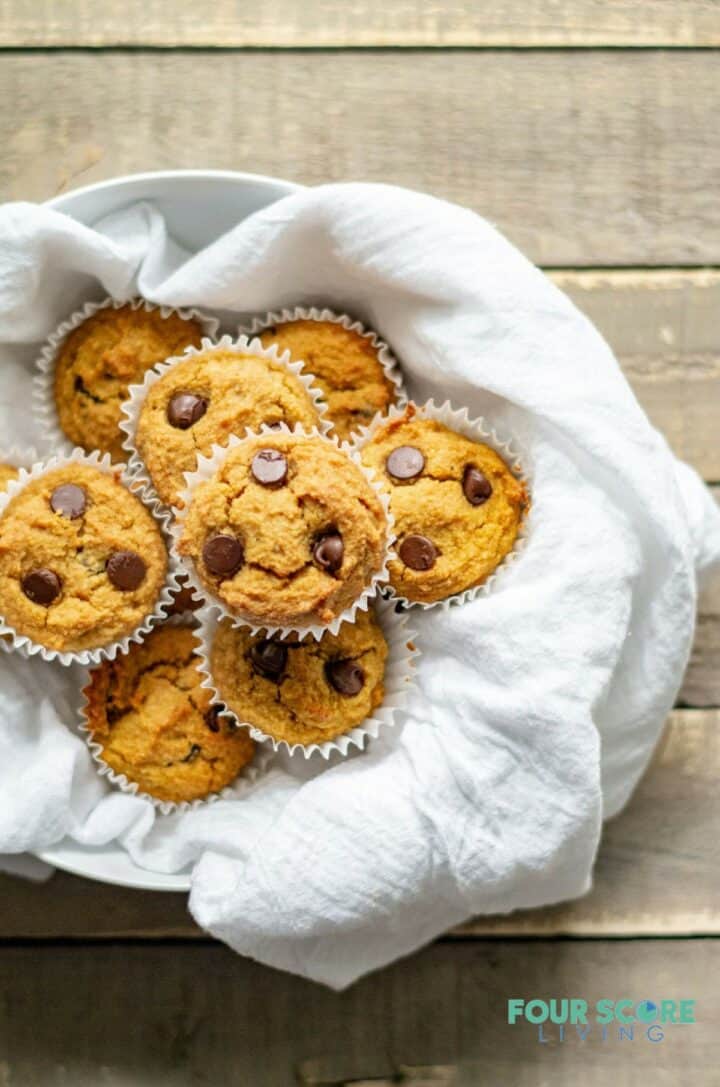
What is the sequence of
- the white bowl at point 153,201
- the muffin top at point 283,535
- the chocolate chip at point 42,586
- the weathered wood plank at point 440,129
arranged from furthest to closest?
the weathered wood plank at point 440,129 < the white bowl at point 153,201 < the chocolate chip at point 42,586 < the muffin top at point 283,535

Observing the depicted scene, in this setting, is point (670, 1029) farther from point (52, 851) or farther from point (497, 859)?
point (52, 851)

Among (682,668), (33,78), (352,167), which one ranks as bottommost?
(682,668)

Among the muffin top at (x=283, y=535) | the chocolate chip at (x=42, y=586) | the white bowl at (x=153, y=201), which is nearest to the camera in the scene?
the muffin top at (x=283, y=535)

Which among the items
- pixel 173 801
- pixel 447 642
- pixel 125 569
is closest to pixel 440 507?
pixel 447 642

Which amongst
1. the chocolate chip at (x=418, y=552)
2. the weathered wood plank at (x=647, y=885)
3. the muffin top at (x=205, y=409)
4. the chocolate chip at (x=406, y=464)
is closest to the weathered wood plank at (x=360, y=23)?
the muffin top at (x=205, y=409)

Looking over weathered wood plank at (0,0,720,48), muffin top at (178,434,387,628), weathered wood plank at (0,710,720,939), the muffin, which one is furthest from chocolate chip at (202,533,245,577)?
weathered wood plank at (0,0,720,48)

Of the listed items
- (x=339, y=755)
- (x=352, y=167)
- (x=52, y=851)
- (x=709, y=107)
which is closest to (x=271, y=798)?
(x=339, y=755)

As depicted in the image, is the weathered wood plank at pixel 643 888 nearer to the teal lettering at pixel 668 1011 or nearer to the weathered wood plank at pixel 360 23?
the teal lettering at pixel 668 1011
